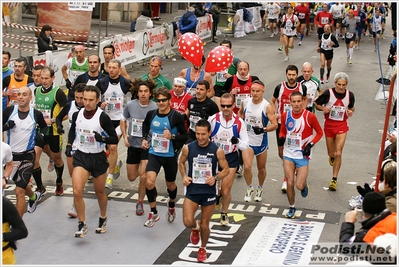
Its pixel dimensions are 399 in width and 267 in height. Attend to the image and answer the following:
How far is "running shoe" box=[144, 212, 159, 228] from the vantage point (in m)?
10.5

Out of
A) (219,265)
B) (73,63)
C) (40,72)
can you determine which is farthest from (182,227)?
(73,63)

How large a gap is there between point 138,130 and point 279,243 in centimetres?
260

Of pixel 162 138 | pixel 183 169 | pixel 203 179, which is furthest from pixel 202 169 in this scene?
pixel 162 138

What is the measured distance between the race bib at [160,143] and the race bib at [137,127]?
0.53 m

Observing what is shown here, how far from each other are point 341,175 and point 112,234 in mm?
4755

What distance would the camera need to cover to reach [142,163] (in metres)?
11.0

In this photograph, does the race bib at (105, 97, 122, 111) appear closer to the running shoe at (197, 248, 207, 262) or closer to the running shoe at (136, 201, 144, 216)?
the running shoe at (136, 201, 144, 216)

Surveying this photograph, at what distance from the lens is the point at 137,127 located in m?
11.0

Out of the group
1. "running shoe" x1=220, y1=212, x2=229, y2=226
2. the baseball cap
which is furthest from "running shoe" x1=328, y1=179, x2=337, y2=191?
the baseball cap

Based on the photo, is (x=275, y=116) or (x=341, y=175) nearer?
(x=275, y=116)

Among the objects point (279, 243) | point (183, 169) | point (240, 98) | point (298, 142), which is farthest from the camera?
point (240, 98)

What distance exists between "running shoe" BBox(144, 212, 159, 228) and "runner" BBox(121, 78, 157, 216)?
41cm

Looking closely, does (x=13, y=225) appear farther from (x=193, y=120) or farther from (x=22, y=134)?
(x=193, y=120)

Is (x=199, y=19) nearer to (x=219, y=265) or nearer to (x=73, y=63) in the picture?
(x=73, y=63)
